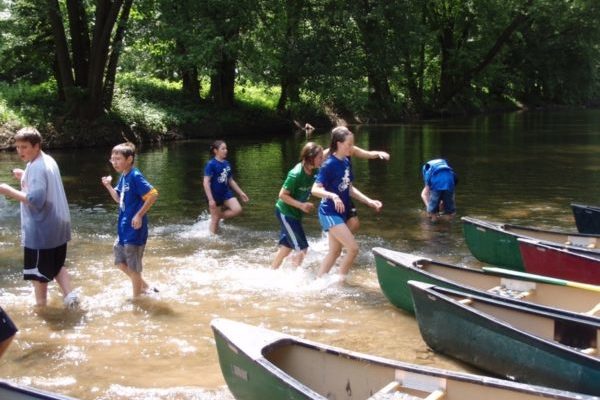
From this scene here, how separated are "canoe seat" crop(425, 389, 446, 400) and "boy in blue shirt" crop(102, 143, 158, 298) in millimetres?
3715

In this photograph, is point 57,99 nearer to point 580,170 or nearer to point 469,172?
point 469,172

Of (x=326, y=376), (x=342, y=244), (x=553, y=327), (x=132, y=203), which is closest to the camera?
(x=326, y=376)

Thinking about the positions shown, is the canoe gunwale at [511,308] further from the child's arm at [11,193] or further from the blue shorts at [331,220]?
the child's arm at [11,193]

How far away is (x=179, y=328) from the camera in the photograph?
6.93 metres

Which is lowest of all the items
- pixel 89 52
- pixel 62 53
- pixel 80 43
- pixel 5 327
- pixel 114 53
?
pixel 5 327

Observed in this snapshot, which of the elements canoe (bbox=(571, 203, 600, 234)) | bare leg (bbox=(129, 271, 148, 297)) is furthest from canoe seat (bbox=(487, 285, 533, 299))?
canoe (bbox=(571, 203, 600, 234))

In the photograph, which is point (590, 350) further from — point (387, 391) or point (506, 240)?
Result: point (506, 240)

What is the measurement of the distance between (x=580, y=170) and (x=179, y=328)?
48.7ft

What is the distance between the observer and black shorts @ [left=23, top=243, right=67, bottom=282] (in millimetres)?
6977

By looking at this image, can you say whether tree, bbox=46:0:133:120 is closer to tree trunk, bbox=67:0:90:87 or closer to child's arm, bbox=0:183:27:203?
tree trunk, bbox=67:0:90:87

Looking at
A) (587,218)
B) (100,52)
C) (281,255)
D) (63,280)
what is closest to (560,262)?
(587,218)

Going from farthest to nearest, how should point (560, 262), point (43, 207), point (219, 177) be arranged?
1. point (219, 177)
2. point (560, 262)
3. point (43, 207)

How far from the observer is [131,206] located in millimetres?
7234

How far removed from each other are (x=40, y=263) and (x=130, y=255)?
86cm
